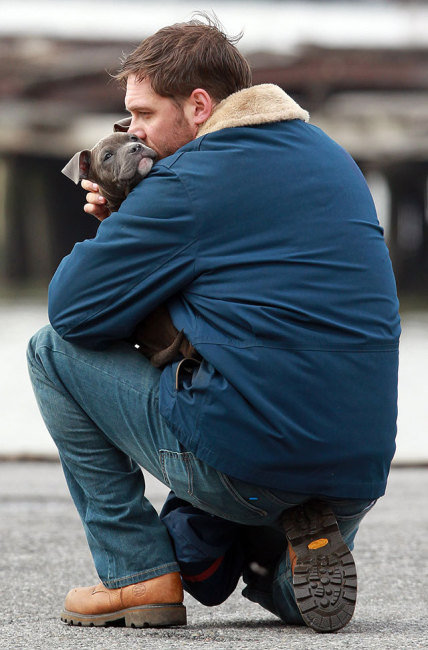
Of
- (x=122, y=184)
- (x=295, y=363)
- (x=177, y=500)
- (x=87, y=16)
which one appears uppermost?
(x=87, y=16)

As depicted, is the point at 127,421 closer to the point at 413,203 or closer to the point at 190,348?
the point at 190,348

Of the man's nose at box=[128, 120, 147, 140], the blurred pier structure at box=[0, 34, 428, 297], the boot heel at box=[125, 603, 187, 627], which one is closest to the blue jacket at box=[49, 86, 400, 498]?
Answer: the man's nose at box=[128, 120, 147, 140]

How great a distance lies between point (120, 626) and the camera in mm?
2635

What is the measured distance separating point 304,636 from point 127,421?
57 cm

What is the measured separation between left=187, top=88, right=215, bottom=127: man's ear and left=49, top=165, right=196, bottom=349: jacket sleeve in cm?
23

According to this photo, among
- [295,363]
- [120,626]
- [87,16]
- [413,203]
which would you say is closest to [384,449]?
[295,363]

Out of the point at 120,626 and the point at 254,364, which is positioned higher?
the point at 254,364

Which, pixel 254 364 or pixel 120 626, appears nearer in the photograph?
pixel 254 364

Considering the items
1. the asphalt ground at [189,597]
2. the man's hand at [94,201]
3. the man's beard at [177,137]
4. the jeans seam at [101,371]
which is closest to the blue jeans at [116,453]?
the jeans seam at [101,371]

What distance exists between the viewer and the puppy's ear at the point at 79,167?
9.55ft

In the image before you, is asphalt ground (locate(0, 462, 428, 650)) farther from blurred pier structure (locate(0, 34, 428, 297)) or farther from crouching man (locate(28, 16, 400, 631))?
blurred pier structure (locate(0, 34, 428, 297))

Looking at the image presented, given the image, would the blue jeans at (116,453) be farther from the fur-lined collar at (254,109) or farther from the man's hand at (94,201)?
the fur-lined collar at (254,109)

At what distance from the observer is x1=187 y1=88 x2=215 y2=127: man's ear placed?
8.61 ft

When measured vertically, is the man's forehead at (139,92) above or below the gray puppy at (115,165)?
above
